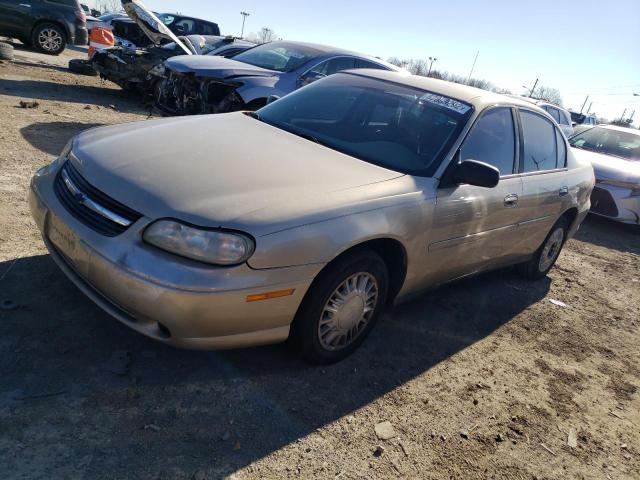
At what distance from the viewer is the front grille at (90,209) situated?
8.27 feet

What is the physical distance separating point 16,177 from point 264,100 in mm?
3354

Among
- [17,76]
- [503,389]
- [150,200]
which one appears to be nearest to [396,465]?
[503,389]

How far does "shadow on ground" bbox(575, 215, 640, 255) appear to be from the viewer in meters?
7.57

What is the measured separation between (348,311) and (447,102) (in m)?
1.73

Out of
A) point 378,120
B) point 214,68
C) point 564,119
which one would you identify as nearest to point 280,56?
point 214,68

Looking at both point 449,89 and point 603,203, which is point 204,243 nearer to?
point 449,89

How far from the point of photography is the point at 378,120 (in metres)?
3.74

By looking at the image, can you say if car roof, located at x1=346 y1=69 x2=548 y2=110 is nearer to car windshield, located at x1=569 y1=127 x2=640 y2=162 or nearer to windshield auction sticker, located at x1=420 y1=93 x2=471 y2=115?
windshield auction sticker, located at x1=420 y1=93 x2=471 y2=115

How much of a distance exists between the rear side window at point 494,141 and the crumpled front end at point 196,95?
3.87 meters

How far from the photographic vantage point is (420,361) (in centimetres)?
347

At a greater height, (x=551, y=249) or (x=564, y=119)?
(x=564, y=119)

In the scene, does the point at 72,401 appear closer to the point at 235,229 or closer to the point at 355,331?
the point at 235,229

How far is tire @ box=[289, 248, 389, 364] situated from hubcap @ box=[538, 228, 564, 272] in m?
2.59

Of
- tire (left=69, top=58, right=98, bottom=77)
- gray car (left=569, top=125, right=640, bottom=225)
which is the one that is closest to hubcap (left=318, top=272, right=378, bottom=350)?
gray car (left=569, top=125, right=640, bottom=225)
